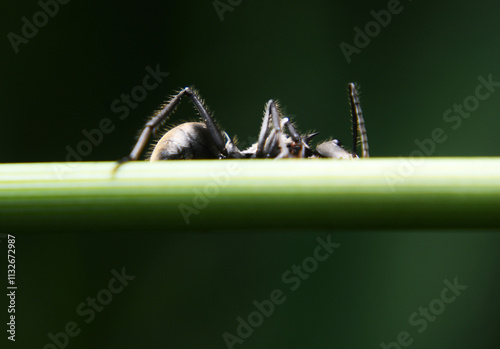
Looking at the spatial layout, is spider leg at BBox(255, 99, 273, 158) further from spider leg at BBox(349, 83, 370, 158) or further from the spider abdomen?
spider leg at BBox(349, 83, 370, 158)

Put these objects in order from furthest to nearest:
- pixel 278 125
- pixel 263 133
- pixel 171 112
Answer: pixel 263 133, pixel 278 125, pixel 171 112

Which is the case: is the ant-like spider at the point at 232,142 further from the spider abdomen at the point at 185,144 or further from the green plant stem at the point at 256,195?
the green plant stem at the point at 256,195

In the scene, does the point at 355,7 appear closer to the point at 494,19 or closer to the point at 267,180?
the point at 494,19

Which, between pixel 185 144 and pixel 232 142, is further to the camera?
pixel 232 142

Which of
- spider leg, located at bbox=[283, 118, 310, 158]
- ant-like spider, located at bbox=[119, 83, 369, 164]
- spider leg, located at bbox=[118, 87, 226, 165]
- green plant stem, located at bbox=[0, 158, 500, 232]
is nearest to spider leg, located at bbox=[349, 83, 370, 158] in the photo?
ant-like spider, located at bbox=[119, 83, 369, 164]

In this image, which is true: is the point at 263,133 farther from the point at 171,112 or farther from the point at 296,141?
the point at 171,112

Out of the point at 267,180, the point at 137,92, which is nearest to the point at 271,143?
the point at 137,92

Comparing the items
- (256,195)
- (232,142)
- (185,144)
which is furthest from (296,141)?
(256,195)
